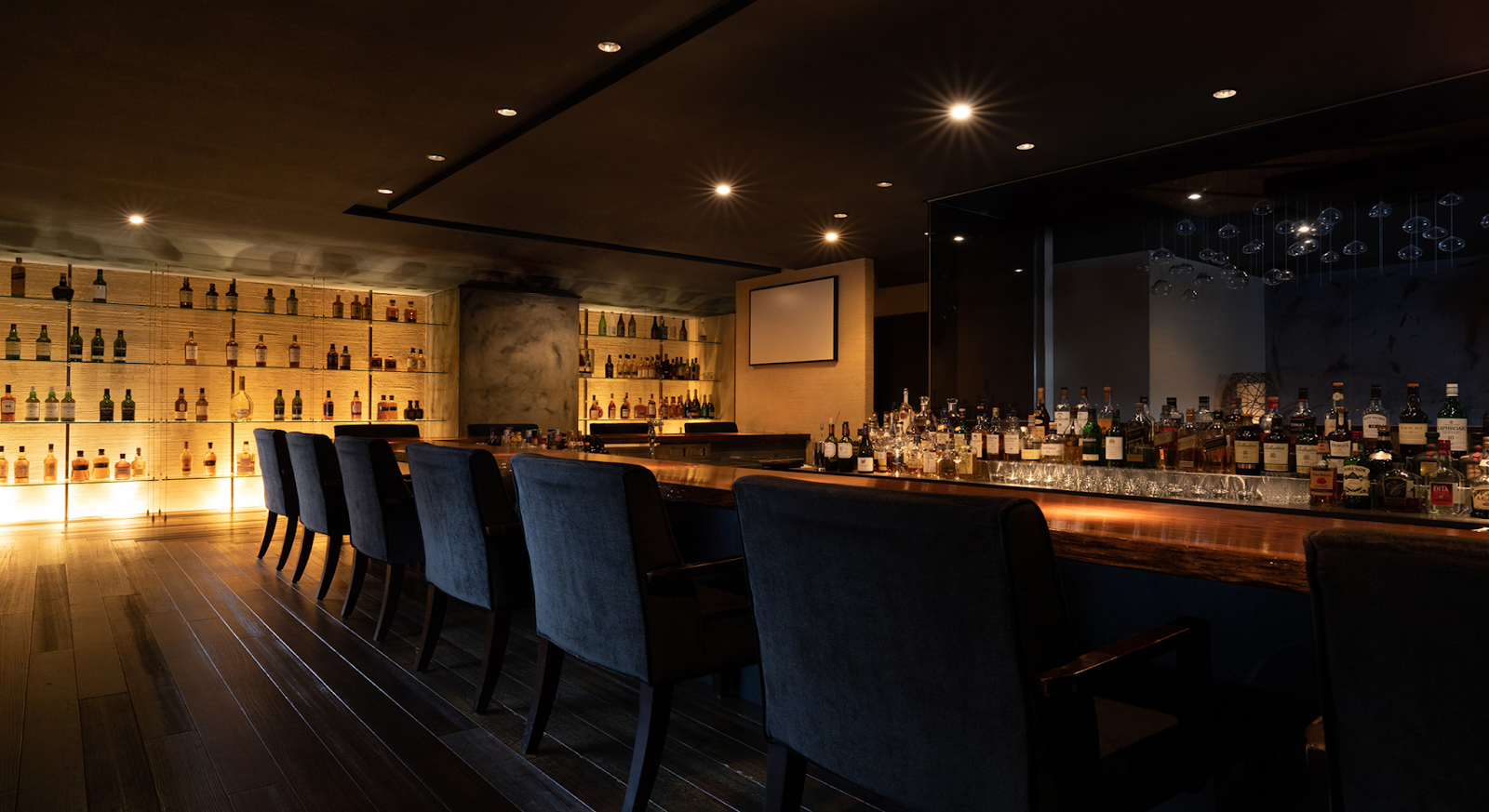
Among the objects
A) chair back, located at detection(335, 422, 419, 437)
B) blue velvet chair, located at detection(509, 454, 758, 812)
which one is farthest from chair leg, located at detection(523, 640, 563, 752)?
chair back, located at detection(335, 422, 419, 437)

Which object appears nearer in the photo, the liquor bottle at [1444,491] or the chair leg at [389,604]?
the liquor bottle at [1444,491]

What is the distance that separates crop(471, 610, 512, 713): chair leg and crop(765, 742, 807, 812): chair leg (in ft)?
4.31

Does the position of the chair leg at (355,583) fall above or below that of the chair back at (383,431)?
below

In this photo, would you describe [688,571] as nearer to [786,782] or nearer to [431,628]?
[786,782]

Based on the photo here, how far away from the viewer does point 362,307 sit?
7.85m

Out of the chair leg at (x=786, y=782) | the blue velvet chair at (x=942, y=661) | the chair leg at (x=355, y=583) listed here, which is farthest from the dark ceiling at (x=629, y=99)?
the chair leg at (x=786, y=782)

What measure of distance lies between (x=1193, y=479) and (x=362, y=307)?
23.9 feet

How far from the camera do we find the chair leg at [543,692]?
2139mm

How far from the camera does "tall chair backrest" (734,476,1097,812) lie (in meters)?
0.98

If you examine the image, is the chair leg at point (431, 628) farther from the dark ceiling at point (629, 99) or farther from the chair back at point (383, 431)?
the chair back at point (383, 431)

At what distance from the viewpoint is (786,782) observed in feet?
4.41

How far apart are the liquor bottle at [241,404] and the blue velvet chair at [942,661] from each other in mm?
7639

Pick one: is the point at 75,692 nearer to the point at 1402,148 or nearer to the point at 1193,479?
the point at 1193,479

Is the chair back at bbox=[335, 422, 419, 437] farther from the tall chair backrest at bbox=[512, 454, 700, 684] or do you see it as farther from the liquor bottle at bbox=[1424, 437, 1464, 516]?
the liquor bottle at bbox=[1424, 437, 1464, 516]
